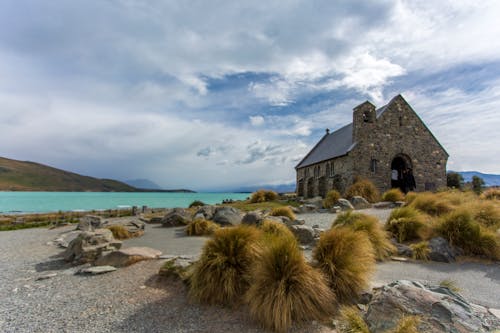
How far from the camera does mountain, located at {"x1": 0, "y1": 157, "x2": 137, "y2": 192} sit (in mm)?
129500

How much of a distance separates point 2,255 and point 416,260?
12.7 meters

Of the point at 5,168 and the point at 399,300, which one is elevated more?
the point at 5,168

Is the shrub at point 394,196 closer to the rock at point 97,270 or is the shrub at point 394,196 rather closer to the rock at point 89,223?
the rock at point 97,270

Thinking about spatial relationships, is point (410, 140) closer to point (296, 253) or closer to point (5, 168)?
point (296, 253)

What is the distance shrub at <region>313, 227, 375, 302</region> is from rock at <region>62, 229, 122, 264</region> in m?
6.07

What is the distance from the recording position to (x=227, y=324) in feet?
13.7

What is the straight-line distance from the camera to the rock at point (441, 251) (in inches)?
270

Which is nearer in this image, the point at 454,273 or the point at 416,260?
the point at 454,273

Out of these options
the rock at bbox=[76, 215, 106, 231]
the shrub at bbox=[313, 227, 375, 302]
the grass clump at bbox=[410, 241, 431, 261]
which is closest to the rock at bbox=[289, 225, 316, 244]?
the grass clump at bbox=[410, 241, 431, 261]

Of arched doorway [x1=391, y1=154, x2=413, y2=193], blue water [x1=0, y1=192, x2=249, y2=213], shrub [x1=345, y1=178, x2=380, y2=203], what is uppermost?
arched doorway [x1=391, y1=154, x2=413, y2=193]

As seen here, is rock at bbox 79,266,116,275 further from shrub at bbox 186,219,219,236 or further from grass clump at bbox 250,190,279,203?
grass clump at bbox 250,190,279,203

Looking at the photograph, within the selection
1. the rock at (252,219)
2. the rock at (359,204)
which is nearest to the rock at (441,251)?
the rock at (252,219)

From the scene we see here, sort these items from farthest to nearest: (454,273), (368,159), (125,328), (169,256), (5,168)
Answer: (5,168)
(368,159)
(169,256)
(454,273)
(125,328)

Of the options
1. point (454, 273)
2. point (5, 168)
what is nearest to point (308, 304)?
point (454, 273)
